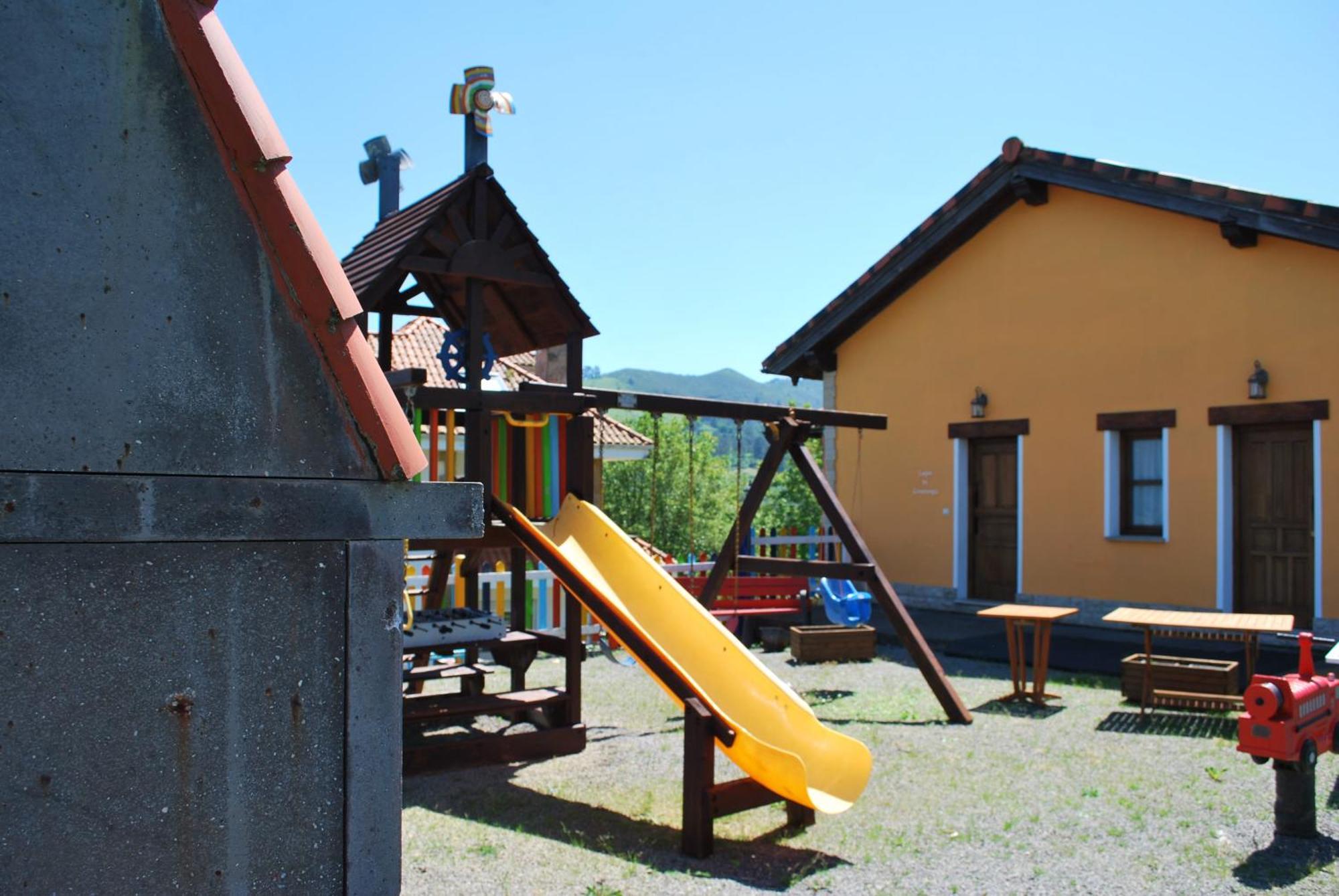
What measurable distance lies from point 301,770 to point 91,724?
0.46 meters

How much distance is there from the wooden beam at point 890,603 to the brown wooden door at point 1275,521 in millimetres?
5011

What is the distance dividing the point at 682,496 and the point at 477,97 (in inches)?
1814

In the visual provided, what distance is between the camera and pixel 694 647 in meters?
6.41

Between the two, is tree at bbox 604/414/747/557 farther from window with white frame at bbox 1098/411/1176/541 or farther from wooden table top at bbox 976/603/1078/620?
wooden table top at bbox 976/603/1078/620

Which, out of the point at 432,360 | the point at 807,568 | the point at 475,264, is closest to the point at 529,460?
the point at 475,264

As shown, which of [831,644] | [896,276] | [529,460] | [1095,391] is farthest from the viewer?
[896,276]

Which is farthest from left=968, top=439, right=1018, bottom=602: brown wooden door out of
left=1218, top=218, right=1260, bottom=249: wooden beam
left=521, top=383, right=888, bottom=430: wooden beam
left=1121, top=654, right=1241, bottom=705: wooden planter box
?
left=1121, top=654, right=1241, bottom=705: wooden planter box

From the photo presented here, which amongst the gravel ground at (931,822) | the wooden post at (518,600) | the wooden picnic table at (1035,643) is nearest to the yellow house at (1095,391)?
the wooden picnic table at (1035,643)

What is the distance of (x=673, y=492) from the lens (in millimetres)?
52875

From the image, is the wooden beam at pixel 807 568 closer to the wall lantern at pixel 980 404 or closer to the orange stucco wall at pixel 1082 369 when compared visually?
the orange stucco wall at pixel 1082 369

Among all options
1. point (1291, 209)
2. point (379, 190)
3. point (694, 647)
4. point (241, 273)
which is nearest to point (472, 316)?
point (694, 647)

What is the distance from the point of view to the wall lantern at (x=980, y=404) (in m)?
13.9

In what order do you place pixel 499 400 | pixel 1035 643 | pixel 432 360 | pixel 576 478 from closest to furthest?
pixel 499 400
pixel 576 478
pixel 1035 643
pixel 432 360

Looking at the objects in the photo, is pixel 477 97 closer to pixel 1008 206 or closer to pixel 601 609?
pixel 601 609
